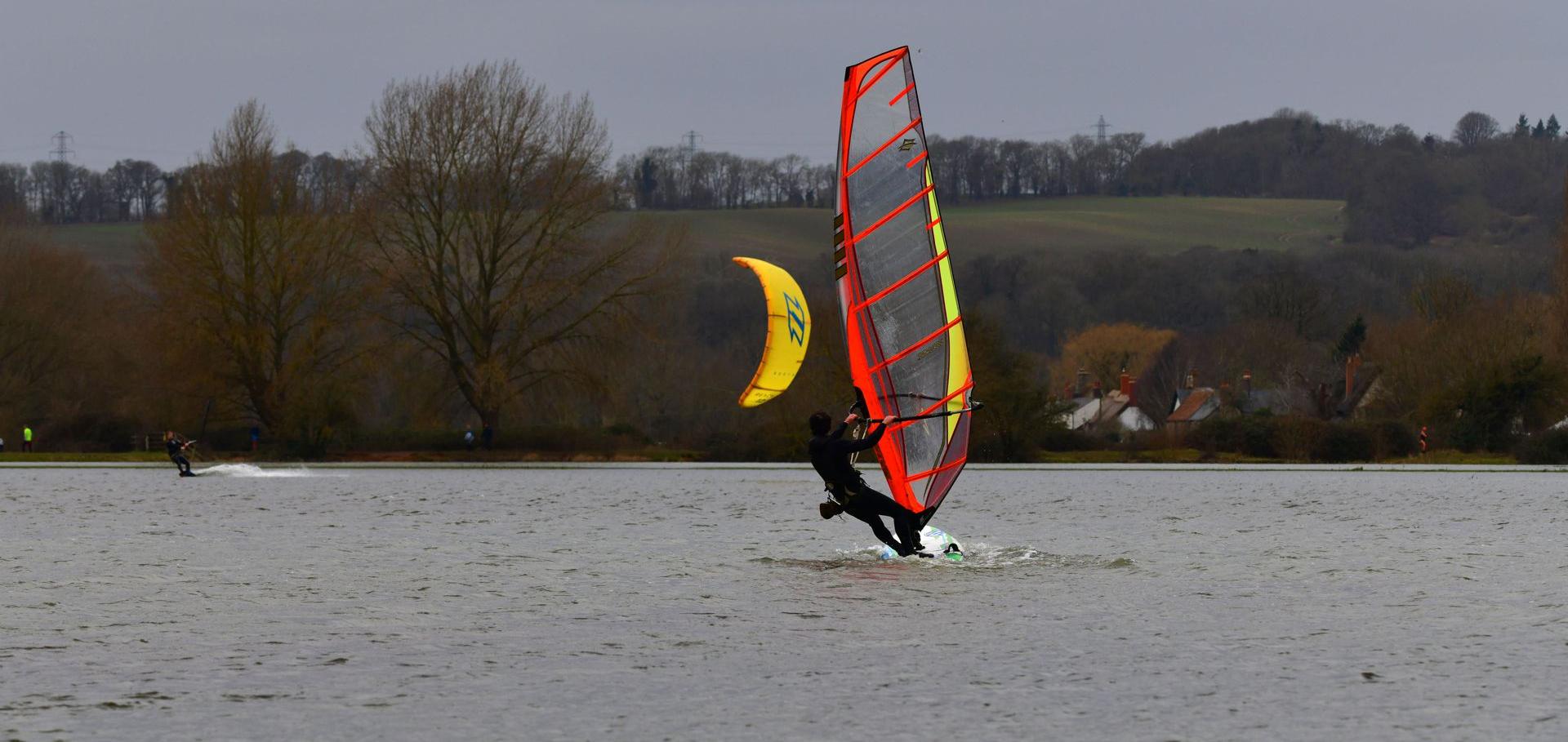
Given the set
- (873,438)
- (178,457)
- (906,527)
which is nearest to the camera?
(873,438)

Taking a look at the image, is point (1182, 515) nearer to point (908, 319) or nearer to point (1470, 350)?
point (908, 319)

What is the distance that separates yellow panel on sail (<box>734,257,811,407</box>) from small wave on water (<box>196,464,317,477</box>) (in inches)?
1036

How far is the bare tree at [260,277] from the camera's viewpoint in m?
48.9

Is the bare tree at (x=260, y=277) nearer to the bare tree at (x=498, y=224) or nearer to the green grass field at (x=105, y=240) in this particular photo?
the bare tree at (x=498, y=224)

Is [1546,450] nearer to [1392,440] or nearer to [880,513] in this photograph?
[1392,440]

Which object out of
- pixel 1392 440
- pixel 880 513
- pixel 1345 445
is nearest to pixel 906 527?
pixel 880 513

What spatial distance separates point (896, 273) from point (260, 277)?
36.9 m

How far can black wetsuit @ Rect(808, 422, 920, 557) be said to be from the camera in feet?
51.7

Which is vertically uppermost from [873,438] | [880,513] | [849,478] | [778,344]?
[778,344]

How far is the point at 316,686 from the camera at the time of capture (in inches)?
410

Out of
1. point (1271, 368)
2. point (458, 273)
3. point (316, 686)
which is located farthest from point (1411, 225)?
point (316, 686)

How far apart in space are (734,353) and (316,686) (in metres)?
74.5

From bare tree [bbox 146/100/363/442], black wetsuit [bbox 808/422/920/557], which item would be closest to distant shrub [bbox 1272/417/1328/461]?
bare tree [bbox 146/100/363/442]

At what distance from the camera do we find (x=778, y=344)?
16453mm
